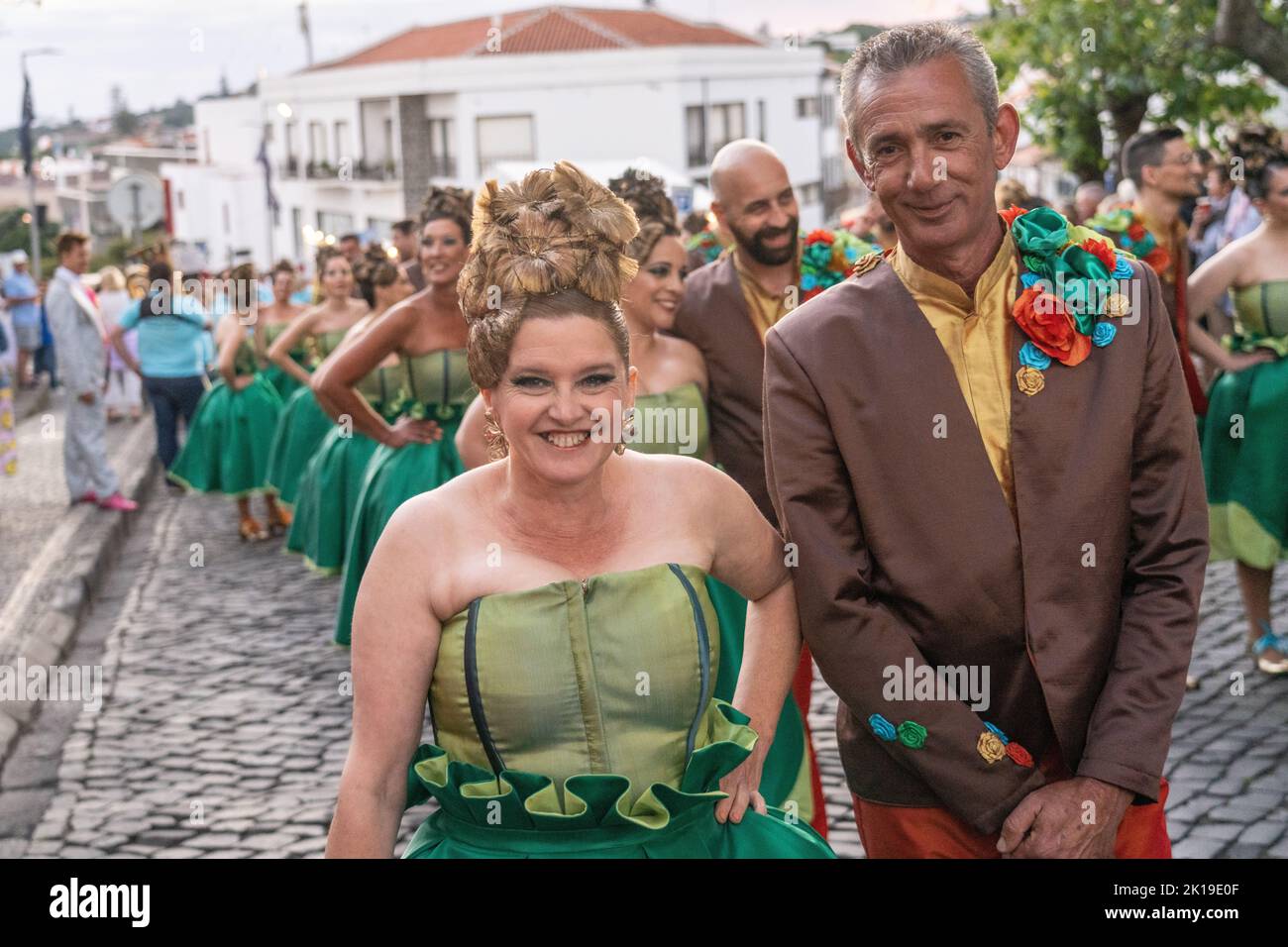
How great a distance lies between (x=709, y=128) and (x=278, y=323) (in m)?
41.0

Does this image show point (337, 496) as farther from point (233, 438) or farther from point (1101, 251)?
point (1101, 251)

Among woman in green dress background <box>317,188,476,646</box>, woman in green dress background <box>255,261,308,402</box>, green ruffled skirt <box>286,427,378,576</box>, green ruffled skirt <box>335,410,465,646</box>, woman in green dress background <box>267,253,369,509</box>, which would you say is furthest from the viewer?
woman in green dress background <box>255,261,308,402</box>

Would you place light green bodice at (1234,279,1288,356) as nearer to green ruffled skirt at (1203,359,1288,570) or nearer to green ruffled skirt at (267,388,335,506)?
green ruffled skirt at (1203,359,1288,570)

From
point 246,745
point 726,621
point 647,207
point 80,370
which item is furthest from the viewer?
point 80,370

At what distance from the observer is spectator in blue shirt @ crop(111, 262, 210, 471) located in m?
14.9

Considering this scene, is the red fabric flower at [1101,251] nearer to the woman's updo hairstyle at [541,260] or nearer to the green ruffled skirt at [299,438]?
the woman's updo hairstyle at [541,260]

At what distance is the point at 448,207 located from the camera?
701 centimetres

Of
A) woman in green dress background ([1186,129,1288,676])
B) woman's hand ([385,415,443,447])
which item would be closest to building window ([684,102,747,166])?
woman's hand ([385,415,443,447])

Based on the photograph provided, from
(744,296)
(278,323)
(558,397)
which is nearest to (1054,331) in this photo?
(558,397)

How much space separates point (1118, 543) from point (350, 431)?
672 centimetres

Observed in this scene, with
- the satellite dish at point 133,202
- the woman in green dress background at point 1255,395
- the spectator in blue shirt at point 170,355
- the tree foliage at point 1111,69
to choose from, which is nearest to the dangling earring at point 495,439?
the woman in green dress background at point 1255,395

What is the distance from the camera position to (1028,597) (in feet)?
9.76

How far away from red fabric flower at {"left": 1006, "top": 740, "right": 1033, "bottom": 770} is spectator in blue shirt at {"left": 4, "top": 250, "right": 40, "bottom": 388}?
932 inches
